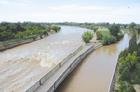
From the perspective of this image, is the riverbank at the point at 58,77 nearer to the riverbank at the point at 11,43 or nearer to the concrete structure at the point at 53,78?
the concrete structure at the point at 53,78

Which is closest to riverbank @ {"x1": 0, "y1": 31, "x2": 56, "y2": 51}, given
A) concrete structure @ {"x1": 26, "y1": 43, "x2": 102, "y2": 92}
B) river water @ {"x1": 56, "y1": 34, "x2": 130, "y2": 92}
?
river water @ {"x1": 56, "y1": 34, "x2": 130, "y2": 92}

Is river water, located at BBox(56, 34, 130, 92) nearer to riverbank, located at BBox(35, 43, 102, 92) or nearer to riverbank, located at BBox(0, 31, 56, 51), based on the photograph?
riverbank, located at BBox(35, 43, 102, 92)

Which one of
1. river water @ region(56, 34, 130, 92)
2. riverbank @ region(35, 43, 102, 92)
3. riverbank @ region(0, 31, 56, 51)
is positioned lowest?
riverbank @ region(0, 31, 56, 51)

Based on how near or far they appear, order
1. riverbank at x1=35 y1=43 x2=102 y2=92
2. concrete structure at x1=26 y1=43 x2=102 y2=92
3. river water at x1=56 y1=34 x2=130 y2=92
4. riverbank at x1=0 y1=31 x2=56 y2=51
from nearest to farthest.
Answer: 1. concrete structure at x1=26 y1=43 x2=102 y2=92
2. riverbank at x1=35 y1=43 x2=102 y2=92
3. river water at x1=56 y1=34 x2=130 y2=92
4. riverbank at x1=0 y1=31 x2=56 y2=51

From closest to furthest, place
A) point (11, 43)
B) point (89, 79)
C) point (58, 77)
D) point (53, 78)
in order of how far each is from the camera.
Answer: point (53, 78)
point (58, 77)
point (89, 79)
point (11, 43)

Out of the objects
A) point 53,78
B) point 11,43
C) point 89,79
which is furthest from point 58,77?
point 11,43

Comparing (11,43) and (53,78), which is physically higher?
(53,78)

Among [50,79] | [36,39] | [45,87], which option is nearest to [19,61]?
[50,79]

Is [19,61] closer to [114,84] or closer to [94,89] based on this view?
[94,89]

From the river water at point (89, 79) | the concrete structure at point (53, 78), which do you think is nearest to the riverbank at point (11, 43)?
the river water at point (89, 79)

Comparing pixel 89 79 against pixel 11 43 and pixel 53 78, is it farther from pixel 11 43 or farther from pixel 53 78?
pixel 11 43

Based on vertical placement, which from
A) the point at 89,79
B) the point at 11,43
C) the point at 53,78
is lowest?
the point at 11,43
